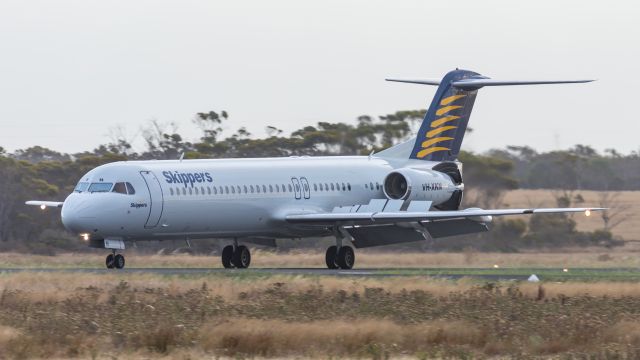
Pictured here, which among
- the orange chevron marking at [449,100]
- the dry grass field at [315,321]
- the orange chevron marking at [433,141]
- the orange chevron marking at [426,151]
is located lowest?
the dry grass field at [315,321]

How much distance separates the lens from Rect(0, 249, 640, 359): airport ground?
780 inches

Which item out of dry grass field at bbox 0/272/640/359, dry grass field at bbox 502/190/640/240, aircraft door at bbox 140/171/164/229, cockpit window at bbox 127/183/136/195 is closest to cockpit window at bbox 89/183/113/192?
cockpit window at bbox 127/183/136/195

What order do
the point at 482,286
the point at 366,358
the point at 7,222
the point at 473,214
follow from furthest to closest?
the point at 7,222 → the point at 473,214 → the point at 482,286 → the point at 366,358

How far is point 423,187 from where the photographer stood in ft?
136

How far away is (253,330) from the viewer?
66.7 ft

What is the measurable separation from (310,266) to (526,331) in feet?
78.0

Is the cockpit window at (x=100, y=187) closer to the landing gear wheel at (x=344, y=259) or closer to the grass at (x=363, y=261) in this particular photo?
the grass at (x=363, y=261)

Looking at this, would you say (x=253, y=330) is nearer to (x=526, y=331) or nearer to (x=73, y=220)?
(x=526, y=331)

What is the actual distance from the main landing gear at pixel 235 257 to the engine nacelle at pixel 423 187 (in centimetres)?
488

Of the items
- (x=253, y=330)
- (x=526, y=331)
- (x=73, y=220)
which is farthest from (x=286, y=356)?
(x=73, y=220)

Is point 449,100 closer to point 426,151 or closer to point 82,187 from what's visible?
point 426,151

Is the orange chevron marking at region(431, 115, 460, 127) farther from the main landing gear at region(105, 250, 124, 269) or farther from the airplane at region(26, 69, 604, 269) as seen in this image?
the main landing gear at region(105, 250, 124, 269)

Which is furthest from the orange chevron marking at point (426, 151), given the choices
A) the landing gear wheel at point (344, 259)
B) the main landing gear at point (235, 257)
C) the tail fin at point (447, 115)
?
the main landing gear at point (235, 257)

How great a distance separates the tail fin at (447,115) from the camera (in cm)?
4416
